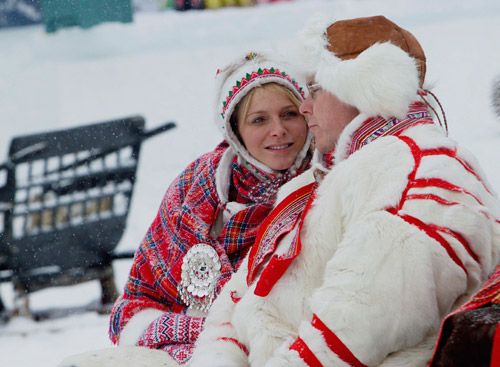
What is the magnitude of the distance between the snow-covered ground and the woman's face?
186 centimetres

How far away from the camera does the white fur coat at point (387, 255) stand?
1.44 m

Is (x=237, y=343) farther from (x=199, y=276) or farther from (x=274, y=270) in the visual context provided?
(x=199, y=276)

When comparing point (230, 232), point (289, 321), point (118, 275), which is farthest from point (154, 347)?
point (118, 275)

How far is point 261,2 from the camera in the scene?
6137 mm

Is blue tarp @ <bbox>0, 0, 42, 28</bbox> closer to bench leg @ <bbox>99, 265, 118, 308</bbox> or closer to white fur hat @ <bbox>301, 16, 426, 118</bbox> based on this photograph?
bench leg @ <bbox>99, 265, 118, 308</bbox>

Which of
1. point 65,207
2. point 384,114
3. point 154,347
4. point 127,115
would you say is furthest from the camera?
point 127,115

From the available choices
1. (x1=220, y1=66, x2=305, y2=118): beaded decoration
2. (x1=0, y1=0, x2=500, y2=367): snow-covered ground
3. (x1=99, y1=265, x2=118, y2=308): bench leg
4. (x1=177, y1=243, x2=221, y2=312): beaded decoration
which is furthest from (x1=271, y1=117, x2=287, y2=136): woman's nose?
(x1=99, y1=265, x2=118, y2=308): bench leg

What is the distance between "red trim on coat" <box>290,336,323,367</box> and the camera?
1.46 metres

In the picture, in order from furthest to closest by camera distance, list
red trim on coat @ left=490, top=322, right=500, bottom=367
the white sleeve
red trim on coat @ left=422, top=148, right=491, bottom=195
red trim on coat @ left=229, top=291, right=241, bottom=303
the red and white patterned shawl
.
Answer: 1. the red and white patterned shawl
2. red trim on coat @ left=229, top=291, right=241, bottom=303
3. the white sleeve
4. red trim on coat @ left=422, top=148, right=491, bottom=195
5. red trim on coat @ left=490, top=322, right=500, bottom=367

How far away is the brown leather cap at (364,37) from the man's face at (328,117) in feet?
0.31

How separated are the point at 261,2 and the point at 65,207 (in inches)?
94.6

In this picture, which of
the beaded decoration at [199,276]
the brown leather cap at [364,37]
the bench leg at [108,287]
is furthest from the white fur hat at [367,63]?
the bench leg at [108,287]

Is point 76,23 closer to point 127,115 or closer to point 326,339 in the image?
point 127,115

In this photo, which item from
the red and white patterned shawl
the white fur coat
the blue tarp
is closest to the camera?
the white fur coat
